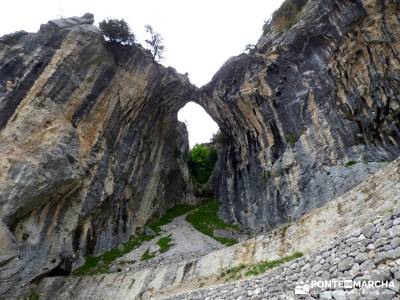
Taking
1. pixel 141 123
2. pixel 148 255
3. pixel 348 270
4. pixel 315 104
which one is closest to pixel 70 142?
pixel 141 123

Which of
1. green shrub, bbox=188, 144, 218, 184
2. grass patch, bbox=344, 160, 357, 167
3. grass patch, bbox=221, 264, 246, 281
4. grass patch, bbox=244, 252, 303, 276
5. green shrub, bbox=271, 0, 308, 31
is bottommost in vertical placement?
grass patch, bbox=221, 264, 246, 281

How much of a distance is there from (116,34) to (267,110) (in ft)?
43.5

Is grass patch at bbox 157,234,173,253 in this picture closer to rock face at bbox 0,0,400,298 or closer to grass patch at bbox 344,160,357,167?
rock face at bbox 0,0,400,298

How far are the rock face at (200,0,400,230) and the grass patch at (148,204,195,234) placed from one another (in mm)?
7652

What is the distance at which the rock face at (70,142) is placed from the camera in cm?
2103

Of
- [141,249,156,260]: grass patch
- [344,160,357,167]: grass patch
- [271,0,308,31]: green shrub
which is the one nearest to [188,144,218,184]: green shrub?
[271,0,308,31]: green shrub

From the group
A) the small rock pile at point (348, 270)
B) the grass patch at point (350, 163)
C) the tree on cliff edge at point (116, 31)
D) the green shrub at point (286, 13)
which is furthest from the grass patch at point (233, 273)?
the tree on cliff edge at point (116, 31)

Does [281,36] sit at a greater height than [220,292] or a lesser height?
greater

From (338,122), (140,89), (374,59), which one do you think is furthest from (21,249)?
(374,59)

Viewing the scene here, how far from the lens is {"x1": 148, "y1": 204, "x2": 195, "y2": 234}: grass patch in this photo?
32081 millimetres

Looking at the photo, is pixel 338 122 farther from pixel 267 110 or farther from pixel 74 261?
pixel 74 261

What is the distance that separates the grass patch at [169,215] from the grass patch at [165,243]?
8.71 ft

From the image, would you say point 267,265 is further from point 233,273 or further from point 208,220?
point 208,220

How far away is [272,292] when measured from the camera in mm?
12594
